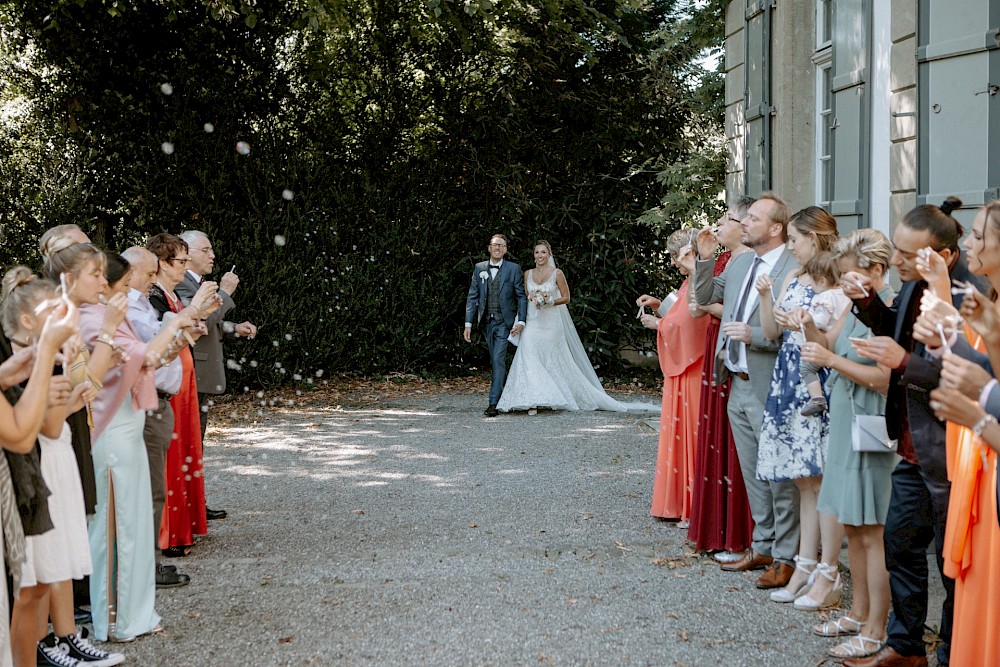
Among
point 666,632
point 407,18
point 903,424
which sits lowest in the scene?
point 666,632

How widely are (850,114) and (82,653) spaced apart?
249 inches

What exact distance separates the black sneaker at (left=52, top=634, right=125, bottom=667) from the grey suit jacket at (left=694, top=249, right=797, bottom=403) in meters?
3.62

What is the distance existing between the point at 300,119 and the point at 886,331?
477 inches

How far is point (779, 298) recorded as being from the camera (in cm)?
558

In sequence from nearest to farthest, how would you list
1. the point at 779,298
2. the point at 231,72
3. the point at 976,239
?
1. the point at 976,239
2. the point at 779,298
3. the point at 231,72

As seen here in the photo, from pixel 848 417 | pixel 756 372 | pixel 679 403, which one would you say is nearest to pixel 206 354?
pixel 679 403

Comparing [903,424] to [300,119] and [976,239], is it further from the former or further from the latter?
[300,119]

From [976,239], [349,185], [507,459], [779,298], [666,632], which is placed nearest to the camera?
[976,239]

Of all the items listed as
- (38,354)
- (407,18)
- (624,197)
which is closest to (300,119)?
(407,18)

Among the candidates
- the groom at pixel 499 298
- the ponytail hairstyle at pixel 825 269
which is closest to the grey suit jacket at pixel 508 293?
the groom at pixel 499 298

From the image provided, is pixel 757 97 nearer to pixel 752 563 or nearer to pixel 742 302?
pixel 742 302

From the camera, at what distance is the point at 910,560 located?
14.0 ft

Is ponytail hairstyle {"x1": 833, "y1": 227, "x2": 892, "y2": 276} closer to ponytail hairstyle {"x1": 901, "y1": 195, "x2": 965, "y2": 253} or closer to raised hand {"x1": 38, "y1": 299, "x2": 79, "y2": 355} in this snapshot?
ponytail hairstyle {"x1": 901, "y1": 195, "x2": 965, "y2": 253}

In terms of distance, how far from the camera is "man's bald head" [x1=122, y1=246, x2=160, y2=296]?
18.7 ft
